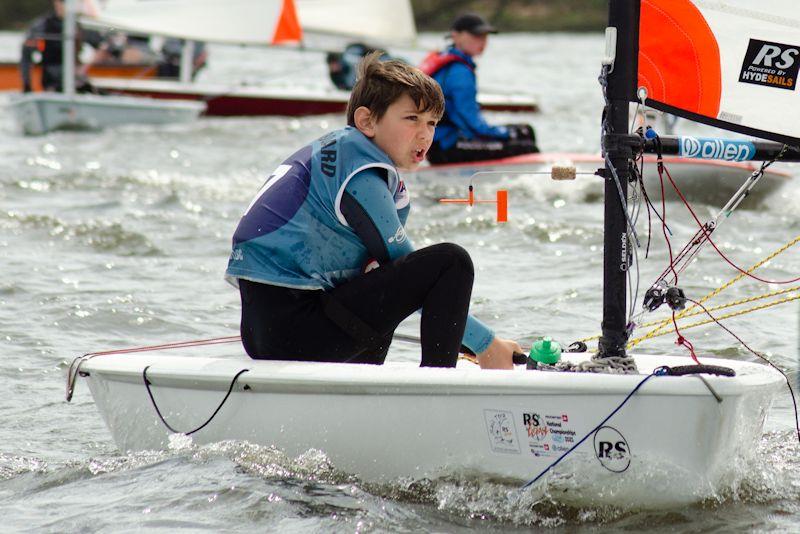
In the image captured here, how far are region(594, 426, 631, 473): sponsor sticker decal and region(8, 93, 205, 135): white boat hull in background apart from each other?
29.4ft

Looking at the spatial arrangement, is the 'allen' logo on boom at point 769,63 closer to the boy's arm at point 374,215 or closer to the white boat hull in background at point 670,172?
the boy's arm at point 374,215

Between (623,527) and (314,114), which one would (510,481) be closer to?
(623,527)

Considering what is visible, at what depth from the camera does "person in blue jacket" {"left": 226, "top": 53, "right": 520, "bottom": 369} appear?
2.55m

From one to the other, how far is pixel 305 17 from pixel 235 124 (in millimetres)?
1366

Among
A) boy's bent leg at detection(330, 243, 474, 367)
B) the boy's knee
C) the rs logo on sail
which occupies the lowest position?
boy's bent leg at detection(330, 243, 474, 367)

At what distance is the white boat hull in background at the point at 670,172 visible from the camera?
22.8ft

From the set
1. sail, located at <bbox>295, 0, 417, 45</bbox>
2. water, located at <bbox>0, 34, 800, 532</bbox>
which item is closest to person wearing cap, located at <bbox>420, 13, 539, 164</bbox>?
water, located at <bbox>0, 34, 800, 532</bbox>

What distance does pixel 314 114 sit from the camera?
11.8 m

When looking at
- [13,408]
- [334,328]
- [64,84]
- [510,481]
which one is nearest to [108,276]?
[13,408]

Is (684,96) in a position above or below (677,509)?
above

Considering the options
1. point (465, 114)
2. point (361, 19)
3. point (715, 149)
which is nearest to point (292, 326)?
point (715, 149)

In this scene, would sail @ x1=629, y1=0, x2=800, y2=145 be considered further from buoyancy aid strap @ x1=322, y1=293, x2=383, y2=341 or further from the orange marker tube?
buoyancy aid strap @ x1=322, y1=293, x2=383, y2=341

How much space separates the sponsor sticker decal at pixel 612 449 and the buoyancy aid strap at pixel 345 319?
Result: 0.58 meters

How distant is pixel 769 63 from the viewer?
2.59 m
